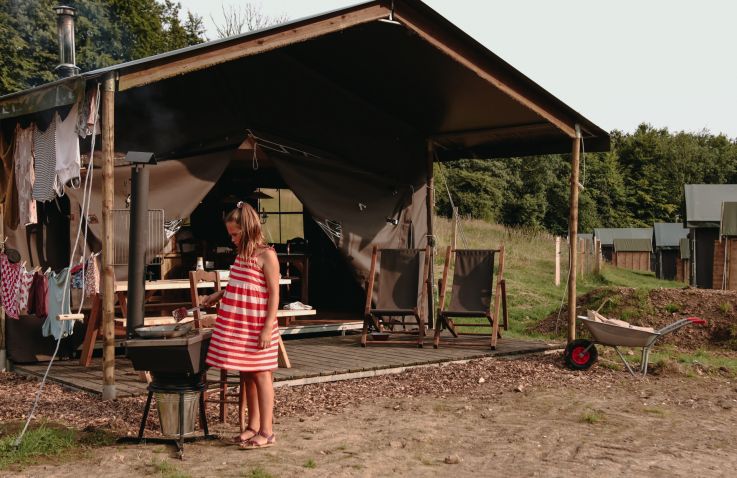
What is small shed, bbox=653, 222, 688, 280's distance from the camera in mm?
38844

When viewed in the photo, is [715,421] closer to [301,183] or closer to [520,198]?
[301,183]

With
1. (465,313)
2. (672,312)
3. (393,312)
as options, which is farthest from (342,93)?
(672,312)

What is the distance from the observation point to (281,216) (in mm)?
11406

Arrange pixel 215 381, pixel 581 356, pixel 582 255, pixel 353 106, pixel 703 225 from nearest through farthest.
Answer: pixel 215 381 < pixel 581 356 < pixel 353 106 < pixel 703 225 < pixel 582 255

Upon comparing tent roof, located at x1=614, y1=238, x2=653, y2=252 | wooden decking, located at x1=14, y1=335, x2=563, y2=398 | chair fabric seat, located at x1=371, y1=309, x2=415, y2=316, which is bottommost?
wooden decking, located at x1=14, y1=335, x2=563, y2=398

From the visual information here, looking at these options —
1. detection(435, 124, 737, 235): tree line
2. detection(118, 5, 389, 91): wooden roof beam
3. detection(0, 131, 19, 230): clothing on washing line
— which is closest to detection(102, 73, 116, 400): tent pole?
detection(118, 5, 389, 91): wooden roof beam

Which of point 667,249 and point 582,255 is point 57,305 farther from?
point 667,249

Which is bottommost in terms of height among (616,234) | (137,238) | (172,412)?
(172,412)

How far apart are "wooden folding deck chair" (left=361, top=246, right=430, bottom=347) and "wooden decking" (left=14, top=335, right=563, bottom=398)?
323mm

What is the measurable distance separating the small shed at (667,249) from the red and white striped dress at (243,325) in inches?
1463

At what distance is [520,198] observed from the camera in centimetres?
4228

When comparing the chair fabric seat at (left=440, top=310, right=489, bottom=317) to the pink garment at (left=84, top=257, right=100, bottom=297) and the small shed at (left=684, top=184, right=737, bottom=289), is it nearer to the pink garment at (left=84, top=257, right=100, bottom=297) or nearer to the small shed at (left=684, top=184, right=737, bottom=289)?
the pink garment at (left=84, top=257, right=100, bottom=297)

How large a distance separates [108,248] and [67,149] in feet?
3.97

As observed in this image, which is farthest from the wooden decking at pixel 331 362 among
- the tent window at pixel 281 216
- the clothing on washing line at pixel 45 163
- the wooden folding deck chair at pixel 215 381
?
the tent window at pixel 281 216
